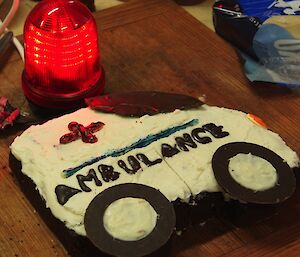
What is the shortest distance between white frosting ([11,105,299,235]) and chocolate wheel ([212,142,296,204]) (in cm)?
1

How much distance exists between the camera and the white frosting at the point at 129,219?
0.68 metres

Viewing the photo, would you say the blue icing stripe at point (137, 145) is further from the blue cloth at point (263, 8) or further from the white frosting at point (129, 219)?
the blue cloth at point (263, 8)

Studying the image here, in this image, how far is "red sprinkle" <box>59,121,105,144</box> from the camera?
0.81 metres

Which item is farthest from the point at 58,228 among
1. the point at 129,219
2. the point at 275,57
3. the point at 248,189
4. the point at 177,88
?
the point at 275,57

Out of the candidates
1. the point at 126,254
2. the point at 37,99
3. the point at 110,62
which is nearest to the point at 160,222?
the point at 126,254

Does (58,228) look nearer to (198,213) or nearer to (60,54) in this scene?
(198,213)

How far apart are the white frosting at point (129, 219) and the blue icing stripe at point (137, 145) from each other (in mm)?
88

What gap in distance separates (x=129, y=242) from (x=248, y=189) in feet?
0.53

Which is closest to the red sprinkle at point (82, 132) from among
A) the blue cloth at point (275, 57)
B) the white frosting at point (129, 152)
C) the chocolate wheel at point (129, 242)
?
the white frosting at point (129, 152)

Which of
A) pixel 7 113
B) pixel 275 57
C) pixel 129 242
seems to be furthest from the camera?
pixel 275 57

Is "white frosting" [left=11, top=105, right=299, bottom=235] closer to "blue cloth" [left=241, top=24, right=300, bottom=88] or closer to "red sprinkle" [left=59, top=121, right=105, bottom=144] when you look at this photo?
"red sprinkle" [left=59, top=121, right=105, bottom=144]

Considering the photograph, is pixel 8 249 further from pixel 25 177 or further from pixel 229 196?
pixel 229 196

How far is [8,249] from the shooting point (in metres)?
0.73

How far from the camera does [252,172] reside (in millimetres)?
751
